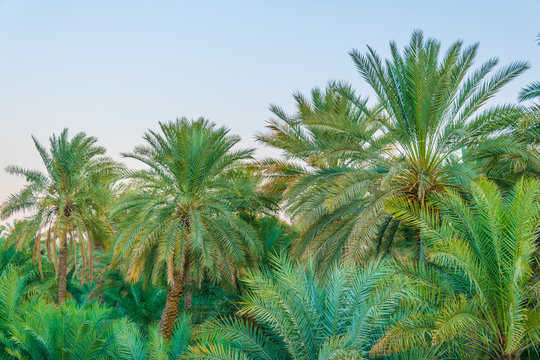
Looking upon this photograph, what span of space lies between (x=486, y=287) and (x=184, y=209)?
9607 mm

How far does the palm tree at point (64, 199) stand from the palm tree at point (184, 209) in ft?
15.0

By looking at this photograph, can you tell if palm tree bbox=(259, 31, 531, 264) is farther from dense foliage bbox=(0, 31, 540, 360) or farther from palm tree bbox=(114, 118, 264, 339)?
palm tree bbox=(114, 118, 264, 339)

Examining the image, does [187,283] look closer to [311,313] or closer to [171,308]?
[171,308]

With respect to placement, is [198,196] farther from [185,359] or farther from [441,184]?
[441,184]

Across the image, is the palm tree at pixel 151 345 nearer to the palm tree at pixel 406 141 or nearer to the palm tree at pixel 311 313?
the palm tree at pixel 311 313

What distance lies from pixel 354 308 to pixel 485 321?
258 cm

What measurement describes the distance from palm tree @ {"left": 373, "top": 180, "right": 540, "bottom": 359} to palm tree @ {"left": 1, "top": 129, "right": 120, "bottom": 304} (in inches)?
553

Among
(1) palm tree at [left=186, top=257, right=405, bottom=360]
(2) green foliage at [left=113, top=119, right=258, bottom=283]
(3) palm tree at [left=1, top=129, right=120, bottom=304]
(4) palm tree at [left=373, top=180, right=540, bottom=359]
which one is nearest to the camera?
(4) palm tree at [left=373, top=180, right=540, bottom=359]

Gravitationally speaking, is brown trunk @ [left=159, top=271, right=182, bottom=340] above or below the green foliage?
below

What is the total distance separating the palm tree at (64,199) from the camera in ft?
61.5

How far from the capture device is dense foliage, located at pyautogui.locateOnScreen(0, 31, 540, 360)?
847cm

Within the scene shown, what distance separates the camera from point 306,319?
32.5 ft

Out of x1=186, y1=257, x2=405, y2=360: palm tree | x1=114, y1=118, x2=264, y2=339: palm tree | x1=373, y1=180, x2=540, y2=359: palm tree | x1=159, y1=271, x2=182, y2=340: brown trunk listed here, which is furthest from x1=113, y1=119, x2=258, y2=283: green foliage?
x1=373, y1=180, x2=540, y2=359: palm tree

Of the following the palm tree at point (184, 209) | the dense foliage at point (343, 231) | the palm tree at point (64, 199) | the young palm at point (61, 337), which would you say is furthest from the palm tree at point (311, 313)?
the palm tree at point (64, 199)
